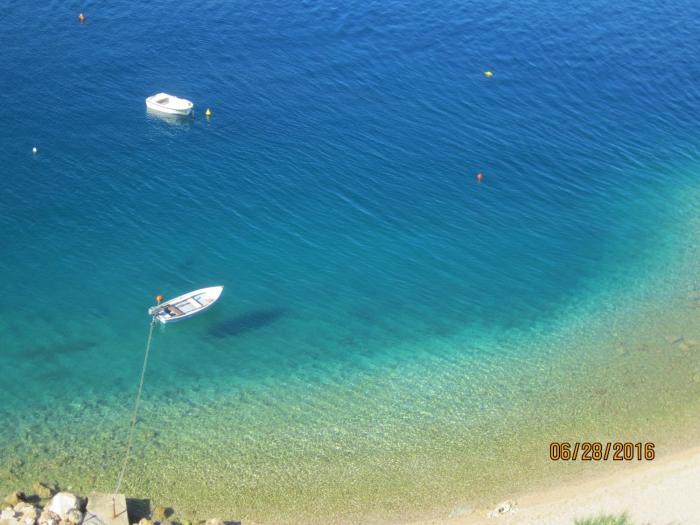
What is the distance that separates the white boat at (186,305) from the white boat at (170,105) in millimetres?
26997

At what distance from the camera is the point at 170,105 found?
81000mm

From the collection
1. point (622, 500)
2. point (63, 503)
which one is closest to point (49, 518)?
point (63, 503)

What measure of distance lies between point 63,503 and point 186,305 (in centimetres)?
1879

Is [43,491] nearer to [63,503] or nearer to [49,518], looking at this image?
[63,503]

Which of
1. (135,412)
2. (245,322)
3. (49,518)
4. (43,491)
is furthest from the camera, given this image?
(245,322)

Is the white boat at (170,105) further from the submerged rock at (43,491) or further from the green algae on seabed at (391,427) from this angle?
the submerged rock at (43,491)

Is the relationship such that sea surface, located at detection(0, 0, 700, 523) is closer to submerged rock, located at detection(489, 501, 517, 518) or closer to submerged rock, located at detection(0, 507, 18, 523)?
submerged rock, located at detection(489, 501, 517, 518)

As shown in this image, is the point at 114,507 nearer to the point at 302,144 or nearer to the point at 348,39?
the point at 302,144

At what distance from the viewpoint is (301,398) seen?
5334cm

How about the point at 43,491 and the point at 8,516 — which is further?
the point at 43,491

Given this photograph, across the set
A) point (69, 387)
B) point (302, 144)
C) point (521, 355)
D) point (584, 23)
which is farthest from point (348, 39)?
point (69, 387)

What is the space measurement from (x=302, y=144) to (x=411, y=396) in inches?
1315

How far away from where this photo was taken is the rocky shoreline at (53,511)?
4178 centimetres

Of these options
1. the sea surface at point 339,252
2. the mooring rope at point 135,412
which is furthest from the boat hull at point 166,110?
the mooring rope at point 135,412
